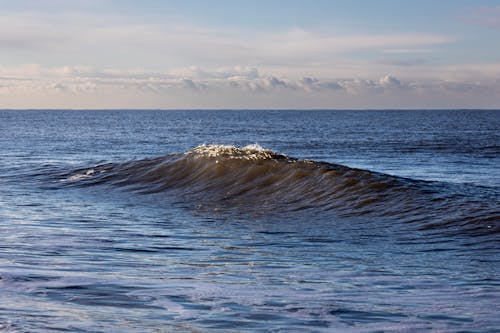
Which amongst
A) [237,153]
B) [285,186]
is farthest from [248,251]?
[237,153]

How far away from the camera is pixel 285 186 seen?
1925 centimetres

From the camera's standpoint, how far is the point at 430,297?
7566mm

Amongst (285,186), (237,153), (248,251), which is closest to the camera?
(248,251)

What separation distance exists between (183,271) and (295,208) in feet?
25.6

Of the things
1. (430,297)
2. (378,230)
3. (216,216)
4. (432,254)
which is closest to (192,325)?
(430,297)

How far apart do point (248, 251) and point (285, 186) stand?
8.50 m

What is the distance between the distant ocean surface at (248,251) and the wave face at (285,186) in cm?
7

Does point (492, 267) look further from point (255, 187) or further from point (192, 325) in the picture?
point (255, 187)

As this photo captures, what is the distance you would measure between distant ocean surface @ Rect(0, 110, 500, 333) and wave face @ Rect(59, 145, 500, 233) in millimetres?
67

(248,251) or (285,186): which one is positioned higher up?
(285,186)

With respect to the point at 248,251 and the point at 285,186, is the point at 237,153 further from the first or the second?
the point at 248,251

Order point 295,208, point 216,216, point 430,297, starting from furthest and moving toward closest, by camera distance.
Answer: point 295,208 < point 216,216 < point 430,297

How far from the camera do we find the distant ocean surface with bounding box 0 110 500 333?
22.0 feet

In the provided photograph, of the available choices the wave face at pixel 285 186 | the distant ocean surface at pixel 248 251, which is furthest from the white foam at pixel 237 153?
Answer: the distant ocean surface at pixel 248 251
